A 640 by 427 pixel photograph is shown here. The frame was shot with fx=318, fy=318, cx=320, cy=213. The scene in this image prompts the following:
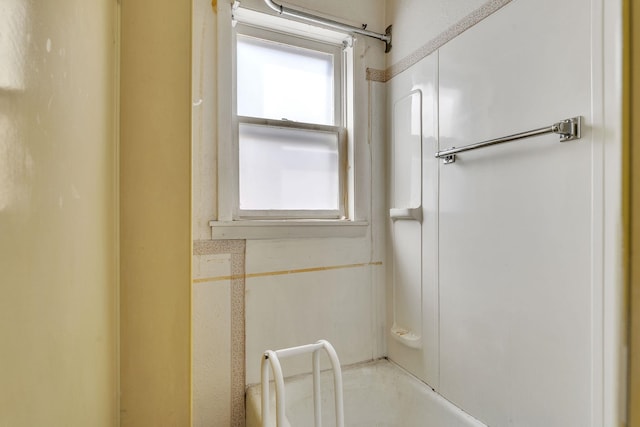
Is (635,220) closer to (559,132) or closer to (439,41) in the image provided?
(559,132)

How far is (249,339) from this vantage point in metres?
1.46

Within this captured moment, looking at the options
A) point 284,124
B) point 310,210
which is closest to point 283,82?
point 284,124

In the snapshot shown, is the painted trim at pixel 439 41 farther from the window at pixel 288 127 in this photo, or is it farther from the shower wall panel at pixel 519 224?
the window at pixel 288 127

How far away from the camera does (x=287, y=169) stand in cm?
164

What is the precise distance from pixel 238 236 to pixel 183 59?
1.00 metres

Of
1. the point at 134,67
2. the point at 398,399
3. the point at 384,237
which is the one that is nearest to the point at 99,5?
the point at 134,67

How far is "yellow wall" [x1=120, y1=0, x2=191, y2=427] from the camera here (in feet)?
1.57

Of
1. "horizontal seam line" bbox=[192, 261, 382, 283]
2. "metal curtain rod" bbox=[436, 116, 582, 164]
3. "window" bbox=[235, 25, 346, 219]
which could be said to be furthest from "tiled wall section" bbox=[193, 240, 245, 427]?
"metal curtain rod" bbox=[436, 116, 582, 164]

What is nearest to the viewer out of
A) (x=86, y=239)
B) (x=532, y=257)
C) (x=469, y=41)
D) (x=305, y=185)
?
(x=86, y=239)

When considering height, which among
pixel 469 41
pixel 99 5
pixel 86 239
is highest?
pixel 469 41

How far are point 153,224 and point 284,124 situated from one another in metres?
1.22

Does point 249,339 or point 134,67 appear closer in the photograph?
point 134,67

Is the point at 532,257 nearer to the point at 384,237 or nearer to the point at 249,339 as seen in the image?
the point at 384,237

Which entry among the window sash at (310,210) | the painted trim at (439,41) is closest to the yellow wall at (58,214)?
the window sash at (310,210)
